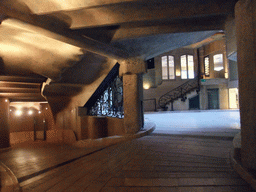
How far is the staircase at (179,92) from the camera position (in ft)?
57.3

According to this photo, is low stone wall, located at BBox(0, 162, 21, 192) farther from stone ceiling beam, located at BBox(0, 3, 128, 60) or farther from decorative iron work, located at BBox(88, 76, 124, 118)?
decorative iron work, located at BBox(88, 76, 124, 118)

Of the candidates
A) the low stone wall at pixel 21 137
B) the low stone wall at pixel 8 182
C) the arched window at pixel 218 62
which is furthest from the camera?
the arched window at pixel 218 62

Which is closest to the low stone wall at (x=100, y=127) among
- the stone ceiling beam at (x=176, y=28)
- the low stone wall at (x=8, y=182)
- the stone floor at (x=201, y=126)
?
the stone floor at (x=201, y=126)

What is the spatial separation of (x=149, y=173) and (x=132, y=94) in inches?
134

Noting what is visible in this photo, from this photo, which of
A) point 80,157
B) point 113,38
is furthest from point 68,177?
point 113,38

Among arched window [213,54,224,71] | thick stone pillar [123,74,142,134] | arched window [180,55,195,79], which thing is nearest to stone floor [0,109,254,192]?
thick stone pillar [123,74,142,134]

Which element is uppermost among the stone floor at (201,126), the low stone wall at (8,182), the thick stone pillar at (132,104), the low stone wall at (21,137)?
the thick stone pillar at (132,104)

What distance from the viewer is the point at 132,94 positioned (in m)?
6.08

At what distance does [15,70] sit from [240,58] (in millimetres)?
7573

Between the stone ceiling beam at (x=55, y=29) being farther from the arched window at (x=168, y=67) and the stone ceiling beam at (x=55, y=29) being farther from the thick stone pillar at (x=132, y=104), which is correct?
the arched window at (x=168, y=67)

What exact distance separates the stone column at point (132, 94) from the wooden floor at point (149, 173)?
1788 mm

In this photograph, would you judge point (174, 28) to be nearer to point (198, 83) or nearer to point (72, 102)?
point (72, 102)

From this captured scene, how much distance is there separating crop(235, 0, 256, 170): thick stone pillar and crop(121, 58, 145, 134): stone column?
3580 millimetres

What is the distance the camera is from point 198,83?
60.7 ft
